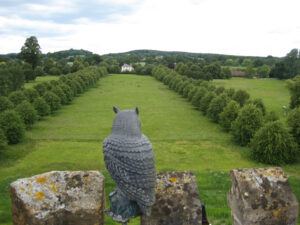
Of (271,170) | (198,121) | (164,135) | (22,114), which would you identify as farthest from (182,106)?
(271,170)

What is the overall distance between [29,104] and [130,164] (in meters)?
34.2

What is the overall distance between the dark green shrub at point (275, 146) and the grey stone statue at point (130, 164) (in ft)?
65.5

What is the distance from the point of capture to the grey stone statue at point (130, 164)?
5.17 meters

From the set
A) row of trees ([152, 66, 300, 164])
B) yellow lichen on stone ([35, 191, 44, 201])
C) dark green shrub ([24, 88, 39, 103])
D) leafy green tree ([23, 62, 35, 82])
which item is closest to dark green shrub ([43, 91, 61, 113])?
dark green shrub ([24, 88, 39, 103])

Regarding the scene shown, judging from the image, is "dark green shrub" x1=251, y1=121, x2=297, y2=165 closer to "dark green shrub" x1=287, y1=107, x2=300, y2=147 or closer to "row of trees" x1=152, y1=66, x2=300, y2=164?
"row of trees" x1=152, y1=66, x2=300, y2=164

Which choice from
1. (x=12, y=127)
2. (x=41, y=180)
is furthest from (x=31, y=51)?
(x=41, y=180)

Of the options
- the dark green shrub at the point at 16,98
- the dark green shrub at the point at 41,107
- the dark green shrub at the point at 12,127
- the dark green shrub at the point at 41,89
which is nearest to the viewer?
the dark green shrub at the point at 12,127

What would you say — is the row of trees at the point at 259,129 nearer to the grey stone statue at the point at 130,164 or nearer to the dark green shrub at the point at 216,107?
the dark green shrub at the point at 216,107

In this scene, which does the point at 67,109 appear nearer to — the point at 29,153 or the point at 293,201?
the point at 29,153

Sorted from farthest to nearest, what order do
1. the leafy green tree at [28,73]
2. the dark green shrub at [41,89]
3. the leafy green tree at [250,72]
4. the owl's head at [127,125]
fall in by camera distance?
1. the leafy green tree at [250,72]
2. the leafy green tree at [28,73]
3. the dark green shrub at [41,89]
4. the owl's head at [127,125]

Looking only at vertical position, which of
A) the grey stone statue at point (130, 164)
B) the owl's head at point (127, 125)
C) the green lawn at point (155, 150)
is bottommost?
the green lawn at point (155, 150)

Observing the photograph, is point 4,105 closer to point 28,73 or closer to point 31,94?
point 31,94

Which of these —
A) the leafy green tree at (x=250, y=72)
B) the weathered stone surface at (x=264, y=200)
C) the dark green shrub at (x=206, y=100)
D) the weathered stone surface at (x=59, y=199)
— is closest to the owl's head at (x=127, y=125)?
the weathered stone surface at (x=59, y=199)

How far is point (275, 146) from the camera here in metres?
22.5
